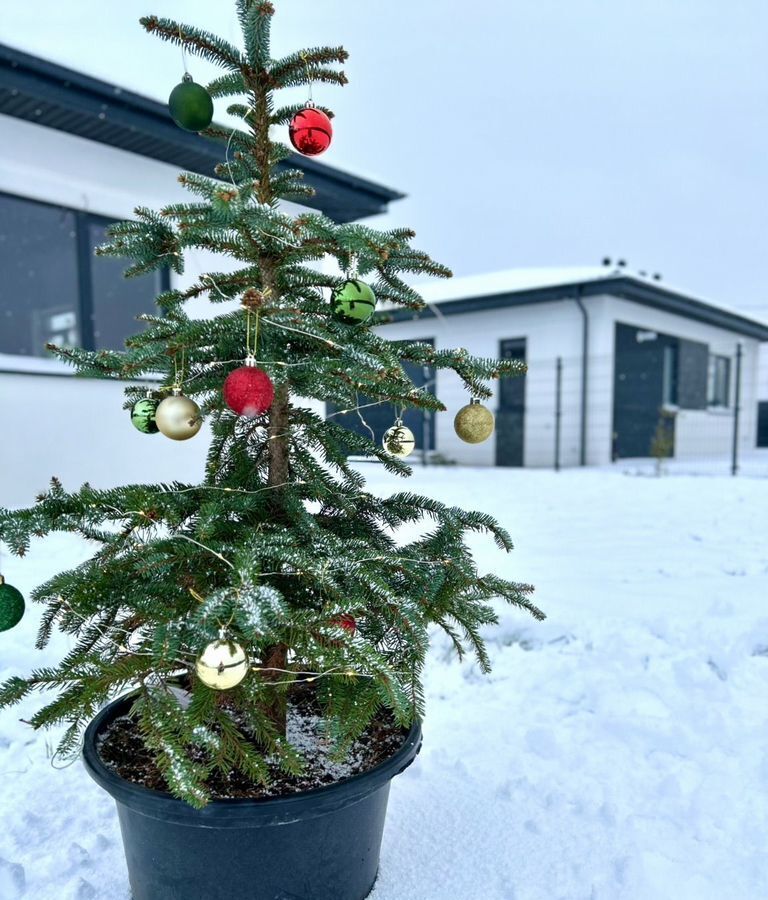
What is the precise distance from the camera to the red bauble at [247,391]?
1156 mm

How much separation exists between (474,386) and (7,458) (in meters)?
4.85

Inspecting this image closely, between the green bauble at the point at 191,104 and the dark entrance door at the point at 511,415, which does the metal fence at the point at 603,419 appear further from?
the green bauble at the point at 191,104

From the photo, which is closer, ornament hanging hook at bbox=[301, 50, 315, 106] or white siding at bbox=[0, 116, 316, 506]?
ornament hanging hook at bbox=[301, 50, 315, 106]

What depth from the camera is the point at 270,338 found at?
1430 millimetres

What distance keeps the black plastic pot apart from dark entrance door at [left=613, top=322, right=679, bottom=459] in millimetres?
11256

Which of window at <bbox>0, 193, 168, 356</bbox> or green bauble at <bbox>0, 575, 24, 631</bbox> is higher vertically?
window at <bbox>0, 193, 168, 356</bbox>

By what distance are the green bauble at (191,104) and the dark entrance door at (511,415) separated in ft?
35.6

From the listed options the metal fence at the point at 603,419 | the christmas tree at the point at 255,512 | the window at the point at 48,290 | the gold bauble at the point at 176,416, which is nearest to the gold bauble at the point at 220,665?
the christmas tree at the point at 255,512

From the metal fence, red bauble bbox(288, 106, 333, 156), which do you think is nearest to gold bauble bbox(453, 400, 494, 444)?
red bauble bbox(288, 106, 333, 156)

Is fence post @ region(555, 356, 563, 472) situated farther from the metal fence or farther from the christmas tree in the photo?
the christmas tree

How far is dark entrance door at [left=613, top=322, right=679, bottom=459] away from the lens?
38.5ft

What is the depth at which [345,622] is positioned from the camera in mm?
1275

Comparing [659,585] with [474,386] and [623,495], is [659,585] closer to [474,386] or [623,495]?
[474,386]

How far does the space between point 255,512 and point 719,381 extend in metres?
16.2
